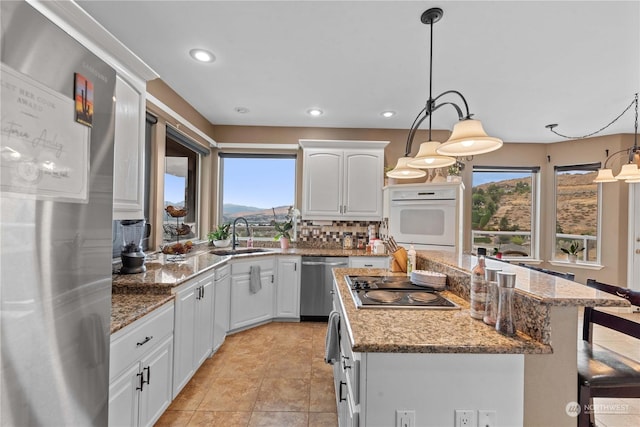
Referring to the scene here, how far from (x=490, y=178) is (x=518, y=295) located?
13.5 ft

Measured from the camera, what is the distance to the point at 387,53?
2.14 meters

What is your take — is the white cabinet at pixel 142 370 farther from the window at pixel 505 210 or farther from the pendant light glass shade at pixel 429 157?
the window at pixel 505 210

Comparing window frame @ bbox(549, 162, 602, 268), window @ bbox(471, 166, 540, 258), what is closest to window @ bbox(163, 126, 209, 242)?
window @ bbox(471, 166, 540, 258)

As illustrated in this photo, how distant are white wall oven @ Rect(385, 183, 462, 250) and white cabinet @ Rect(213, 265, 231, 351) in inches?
81.2

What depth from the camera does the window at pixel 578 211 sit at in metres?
4.17

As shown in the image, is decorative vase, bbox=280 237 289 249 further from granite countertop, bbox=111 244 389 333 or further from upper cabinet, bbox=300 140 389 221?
granite countertop, bbox=111 244 389 333

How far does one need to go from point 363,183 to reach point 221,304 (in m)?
2.27

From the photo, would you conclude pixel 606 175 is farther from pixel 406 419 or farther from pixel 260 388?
pixel 260 388

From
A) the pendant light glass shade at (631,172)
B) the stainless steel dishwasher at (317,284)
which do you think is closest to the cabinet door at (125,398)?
the stainless steel dishwasher at (317,284)

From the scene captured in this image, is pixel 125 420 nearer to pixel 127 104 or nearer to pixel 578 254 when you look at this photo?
pixel 127 104

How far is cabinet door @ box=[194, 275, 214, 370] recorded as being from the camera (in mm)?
2168

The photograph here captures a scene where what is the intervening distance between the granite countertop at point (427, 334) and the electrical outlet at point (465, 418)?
9.0 inches

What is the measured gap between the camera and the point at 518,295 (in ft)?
3.70

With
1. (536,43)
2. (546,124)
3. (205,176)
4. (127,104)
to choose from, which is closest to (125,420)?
(127,104)
